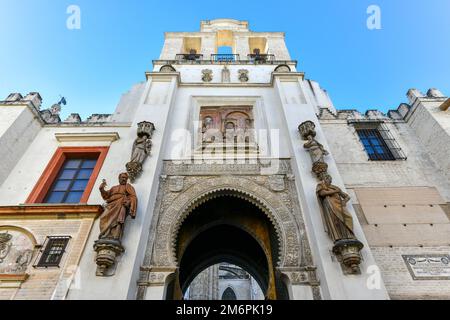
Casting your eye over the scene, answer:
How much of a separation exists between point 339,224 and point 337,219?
0.11 metres

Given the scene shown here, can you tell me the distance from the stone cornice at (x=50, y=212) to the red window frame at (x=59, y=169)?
0.57 m

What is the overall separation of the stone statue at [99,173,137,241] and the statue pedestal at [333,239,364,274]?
4.50 metres

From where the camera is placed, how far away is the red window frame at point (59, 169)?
716 centimetres

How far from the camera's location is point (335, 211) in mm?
5691

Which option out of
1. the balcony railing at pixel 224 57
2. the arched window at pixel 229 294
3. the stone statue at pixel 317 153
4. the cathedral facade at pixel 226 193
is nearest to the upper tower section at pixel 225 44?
the balcony railing at pixel 224 57

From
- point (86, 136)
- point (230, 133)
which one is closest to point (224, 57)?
point (230, 133)

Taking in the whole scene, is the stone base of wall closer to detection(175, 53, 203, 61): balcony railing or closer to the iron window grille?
the iron window grille

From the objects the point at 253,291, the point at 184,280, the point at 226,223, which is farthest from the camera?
the point at 253,291

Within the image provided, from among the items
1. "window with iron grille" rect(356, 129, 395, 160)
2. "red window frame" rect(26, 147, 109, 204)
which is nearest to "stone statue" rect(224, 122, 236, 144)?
"red window frame" rect(26, 147, 109, 204)

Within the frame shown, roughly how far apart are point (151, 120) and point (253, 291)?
2318 cm

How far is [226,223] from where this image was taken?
7910mm

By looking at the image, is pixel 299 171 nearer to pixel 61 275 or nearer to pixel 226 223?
pixel 226 223

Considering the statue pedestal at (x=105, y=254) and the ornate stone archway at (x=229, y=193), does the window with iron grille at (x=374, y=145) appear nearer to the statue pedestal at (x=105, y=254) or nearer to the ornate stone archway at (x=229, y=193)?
the ornate stone archway at (x=229, y=193)
